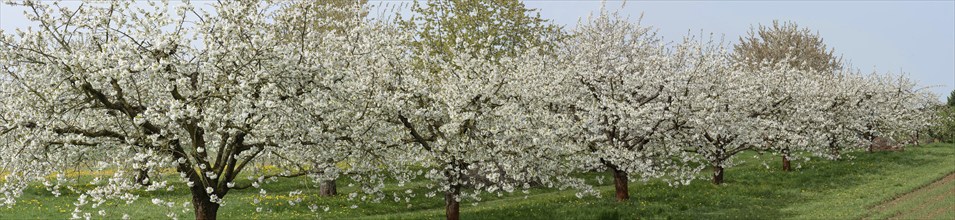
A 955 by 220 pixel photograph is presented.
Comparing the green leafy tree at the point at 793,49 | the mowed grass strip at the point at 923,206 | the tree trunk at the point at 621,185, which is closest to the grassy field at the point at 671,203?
the mowed grass strip at the point at 923,206

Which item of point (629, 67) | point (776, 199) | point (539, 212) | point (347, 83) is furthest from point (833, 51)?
point (347, 83)

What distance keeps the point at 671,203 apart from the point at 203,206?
1945 centimetres

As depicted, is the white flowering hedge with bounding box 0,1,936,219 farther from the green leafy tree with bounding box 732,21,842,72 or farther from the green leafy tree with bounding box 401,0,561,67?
the green leafy tree with bounding box 732,21,842,72

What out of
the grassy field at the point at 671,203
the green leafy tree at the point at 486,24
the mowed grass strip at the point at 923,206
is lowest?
the mowed grass strip at the point at 923,206

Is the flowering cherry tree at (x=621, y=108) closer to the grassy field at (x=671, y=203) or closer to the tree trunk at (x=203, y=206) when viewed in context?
the grassy field at (x=671, y=203)

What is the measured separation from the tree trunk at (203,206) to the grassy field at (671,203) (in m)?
4.77

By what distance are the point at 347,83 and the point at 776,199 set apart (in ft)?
80.3

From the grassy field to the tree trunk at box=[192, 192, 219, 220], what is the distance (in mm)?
4770

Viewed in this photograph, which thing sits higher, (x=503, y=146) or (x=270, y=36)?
(x=270, y=36)

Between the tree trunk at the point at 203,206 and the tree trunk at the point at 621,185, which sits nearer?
the tree trunk at the point at 203,206

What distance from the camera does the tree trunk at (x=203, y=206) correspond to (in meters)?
19.8

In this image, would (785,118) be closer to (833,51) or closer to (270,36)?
(270,36)

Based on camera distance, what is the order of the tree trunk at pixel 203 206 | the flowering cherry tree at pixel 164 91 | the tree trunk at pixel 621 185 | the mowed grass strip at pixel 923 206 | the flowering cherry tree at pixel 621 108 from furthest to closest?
the tree trunk at pixel 621 185 < the flowering cherry tree at pixel 621 108 < the mowed grass strip at pixel 923 206 < the tree trunk at pixel 203 206 < the flowering cherry tree at pixel 164 91

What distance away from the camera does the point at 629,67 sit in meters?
31.1
